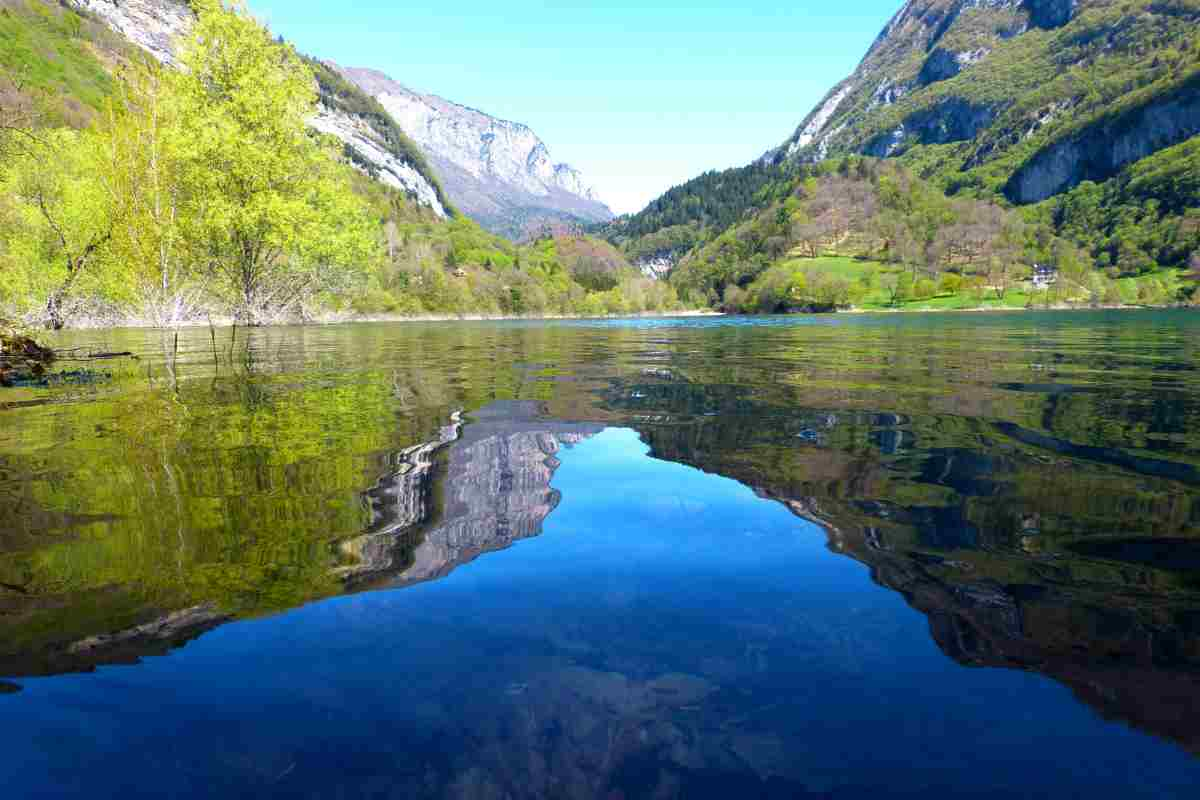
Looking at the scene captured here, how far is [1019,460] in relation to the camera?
6984 millimetres

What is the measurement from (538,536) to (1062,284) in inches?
7779

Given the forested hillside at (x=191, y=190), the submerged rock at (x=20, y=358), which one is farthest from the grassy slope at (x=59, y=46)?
the submerged rock at (x=20, y=358)

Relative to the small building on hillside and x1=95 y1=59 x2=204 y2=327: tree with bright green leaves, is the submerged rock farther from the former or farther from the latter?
the small building on hillside

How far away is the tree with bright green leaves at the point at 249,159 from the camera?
67.4 feet

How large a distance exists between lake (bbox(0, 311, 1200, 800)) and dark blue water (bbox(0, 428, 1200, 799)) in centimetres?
2

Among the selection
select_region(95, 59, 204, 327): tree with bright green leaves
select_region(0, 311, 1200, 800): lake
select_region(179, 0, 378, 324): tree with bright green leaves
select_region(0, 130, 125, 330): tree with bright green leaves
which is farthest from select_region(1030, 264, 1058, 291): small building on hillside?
select_region(0, 311, 1200, 800): lake

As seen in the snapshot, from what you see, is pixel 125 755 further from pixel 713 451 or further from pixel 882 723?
pixel 713 451

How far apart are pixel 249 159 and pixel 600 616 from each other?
78.1 feet

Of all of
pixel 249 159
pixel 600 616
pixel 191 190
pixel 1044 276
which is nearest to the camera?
pixel 600 616

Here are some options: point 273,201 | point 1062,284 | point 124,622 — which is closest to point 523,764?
point 124,622

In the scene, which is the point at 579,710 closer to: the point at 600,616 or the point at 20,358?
the point at 600,616

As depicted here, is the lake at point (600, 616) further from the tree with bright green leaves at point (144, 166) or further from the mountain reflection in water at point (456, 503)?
the tree with bright green leaves at point (144, 166)

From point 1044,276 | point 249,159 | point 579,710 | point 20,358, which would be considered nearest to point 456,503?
point 579,710

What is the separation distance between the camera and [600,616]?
11.8ft
